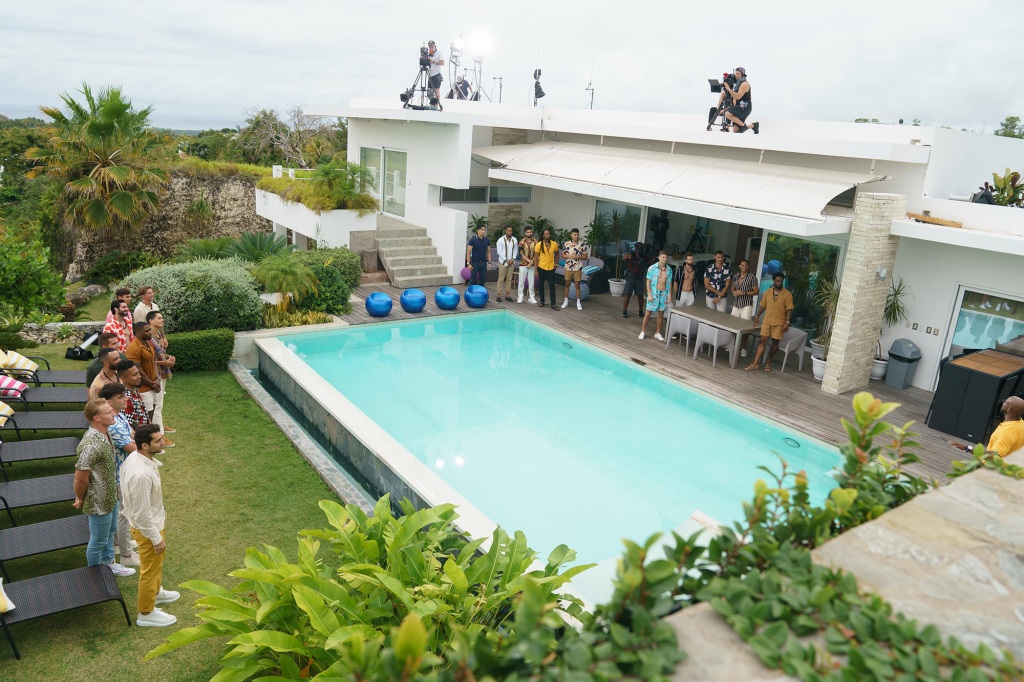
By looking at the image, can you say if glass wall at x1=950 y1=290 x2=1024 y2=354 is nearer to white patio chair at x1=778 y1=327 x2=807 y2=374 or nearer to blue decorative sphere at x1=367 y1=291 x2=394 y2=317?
white patio chair at x1=778 y1=327 x2=807 y2=374

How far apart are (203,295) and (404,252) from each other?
696 centimetres

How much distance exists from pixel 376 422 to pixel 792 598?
8635mm

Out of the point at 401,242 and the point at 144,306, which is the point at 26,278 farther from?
the point at 401,242

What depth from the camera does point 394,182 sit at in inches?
826

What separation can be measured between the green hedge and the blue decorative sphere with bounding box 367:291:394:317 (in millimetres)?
3573

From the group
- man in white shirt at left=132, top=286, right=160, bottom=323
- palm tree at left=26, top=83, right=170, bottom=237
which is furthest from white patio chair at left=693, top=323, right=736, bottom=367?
palm tree at left=26, top=83, right=170, bottom=237

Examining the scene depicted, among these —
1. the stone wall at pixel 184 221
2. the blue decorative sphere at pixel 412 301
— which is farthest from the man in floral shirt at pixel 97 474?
the stone wall at pixel 184 221

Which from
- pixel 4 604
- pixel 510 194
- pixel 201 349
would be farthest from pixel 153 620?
pixel 510 194

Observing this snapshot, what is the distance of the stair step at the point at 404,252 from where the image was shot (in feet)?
59.2

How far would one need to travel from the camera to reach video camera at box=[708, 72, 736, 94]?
13.9 metres

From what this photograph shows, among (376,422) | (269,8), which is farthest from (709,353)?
(269,8)

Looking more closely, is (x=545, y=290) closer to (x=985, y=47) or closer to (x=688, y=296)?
(x=688, y=296)

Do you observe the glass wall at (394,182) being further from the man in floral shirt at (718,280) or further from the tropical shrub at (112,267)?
the man in floral shirt at (718,280)

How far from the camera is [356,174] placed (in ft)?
60.5
